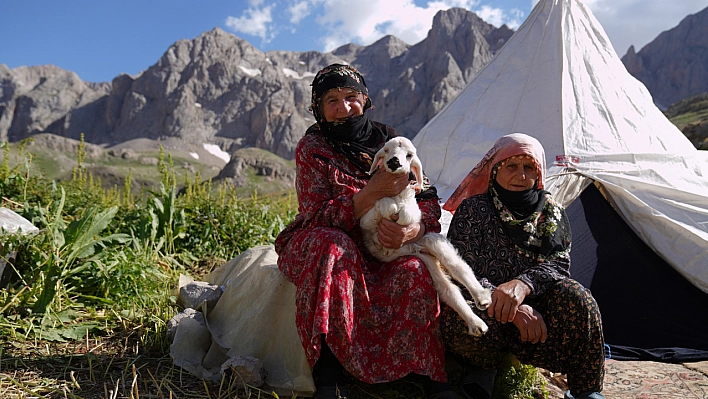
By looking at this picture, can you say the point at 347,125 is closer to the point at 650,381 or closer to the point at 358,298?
the point at 358,298

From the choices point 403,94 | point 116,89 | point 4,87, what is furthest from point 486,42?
point 4,87

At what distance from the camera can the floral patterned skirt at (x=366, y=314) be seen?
211 cm

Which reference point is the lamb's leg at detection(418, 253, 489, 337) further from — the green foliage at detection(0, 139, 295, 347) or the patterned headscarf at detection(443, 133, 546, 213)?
the green foliage at detection(0, 139, 295, 347)

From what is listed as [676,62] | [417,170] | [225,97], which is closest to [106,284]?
[417,170]

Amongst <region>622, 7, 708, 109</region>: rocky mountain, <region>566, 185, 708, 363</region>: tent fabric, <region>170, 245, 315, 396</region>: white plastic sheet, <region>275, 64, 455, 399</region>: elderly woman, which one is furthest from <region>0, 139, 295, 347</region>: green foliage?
<region>622, 7, 708, 109</region>: rocky mountain

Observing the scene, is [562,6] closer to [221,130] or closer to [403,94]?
[403,94]

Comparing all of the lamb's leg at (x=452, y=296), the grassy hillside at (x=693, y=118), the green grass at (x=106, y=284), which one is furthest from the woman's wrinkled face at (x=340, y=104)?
the grassy hillside at (x=693, y=118)

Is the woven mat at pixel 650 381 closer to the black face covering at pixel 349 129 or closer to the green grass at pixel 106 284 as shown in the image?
the green grass at pixel 106 284

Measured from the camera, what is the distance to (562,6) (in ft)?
15.7

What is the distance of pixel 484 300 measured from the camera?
2.16 meters

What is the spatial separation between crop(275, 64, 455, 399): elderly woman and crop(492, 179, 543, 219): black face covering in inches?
14.4

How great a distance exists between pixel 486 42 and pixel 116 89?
86132mm

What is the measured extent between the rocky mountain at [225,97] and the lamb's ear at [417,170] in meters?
95.9

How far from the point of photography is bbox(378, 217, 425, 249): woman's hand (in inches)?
89.7
